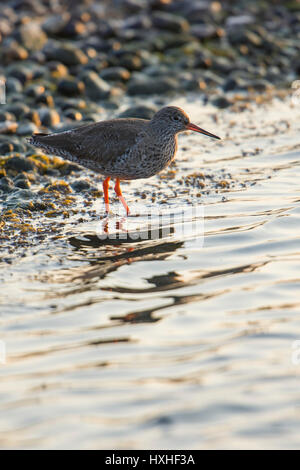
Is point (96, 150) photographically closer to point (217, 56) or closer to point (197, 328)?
point (197, 328)

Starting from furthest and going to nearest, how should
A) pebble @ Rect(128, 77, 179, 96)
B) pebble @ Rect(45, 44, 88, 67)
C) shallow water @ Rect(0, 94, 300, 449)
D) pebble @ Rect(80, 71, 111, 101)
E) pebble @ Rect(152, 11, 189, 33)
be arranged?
pebble @ Rect(152, 11, 189, 33) < pebble @ Rect(45, 44, 88, 67) < pebble @ Rect(128, 77, 179, 96) < pebble @ Rect(80, 71, 111, 101) < shallow water @ Rect(0, 94, 300, 449)

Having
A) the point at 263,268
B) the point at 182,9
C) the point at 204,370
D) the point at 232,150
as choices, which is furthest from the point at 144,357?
the point at 182,9

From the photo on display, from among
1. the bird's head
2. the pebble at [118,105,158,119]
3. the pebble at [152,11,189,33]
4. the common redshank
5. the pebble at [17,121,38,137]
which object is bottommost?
the common redshank

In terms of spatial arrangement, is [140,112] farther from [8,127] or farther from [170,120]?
[170,120]

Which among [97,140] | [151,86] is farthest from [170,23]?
Answer: [97,140]

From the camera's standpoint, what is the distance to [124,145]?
33.7ft

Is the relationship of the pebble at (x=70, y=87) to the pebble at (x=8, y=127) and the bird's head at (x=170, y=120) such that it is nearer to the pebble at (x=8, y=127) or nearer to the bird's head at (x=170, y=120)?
the pebble at (x=8, y=127)

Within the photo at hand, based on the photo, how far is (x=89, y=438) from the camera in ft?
15.9

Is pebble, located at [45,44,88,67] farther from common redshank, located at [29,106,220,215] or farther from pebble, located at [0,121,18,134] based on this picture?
common redshank, located at [29,106,220,215]

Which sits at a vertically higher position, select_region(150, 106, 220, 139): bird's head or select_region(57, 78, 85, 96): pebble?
select_region(57, 78, 85, 96): pebble

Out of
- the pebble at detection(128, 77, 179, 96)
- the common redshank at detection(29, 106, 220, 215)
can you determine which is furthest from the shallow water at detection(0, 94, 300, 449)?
the pebble at detection(128, 77, 179, 96)

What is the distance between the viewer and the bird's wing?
10.3 m

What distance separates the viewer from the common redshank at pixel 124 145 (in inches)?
403

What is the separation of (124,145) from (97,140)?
0.50 meters
